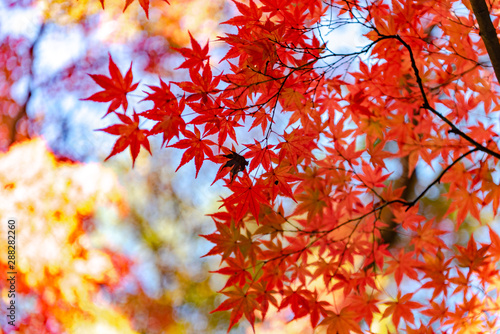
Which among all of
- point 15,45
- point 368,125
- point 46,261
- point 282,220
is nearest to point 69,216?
point 46,261

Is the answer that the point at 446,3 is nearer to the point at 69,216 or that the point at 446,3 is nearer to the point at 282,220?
the point at 282,220

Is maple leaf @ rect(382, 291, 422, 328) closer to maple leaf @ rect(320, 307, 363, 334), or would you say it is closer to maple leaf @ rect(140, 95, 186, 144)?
maple leaf @ rect(320, 307, 363, 334)

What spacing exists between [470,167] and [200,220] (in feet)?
6.95

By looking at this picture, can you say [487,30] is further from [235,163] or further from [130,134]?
[130,134]

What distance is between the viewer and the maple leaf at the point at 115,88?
87 cm

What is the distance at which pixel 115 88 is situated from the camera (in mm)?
882

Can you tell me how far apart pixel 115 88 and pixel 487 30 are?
3.41 ft

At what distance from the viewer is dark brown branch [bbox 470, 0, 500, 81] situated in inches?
36.5

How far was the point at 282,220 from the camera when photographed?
4.25ft

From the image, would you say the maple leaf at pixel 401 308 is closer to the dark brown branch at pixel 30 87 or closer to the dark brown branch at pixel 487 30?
the dark brown branch at pixel 487 30

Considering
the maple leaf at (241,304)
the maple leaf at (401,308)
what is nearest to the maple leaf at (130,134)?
the maple leaf at (241,304)

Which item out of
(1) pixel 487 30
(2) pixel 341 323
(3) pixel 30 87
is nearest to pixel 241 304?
(2) pixel 341 323

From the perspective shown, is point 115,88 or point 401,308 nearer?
point 115,88

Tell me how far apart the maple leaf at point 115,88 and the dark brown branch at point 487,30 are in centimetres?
95
